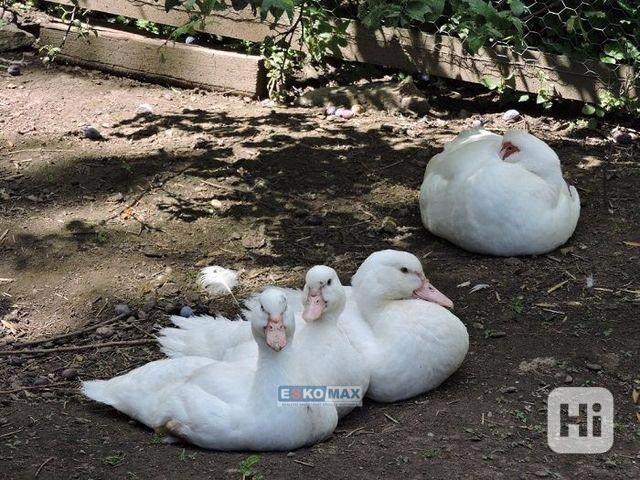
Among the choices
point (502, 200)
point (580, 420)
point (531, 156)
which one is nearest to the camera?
point (580, 420)

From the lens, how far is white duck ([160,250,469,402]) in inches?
182

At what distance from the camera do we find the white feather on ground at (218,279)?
5562mm

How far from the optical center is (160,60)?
846cm

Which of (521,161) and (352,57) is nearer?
(521,161)

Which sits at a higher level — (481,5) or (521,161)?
(481,5)

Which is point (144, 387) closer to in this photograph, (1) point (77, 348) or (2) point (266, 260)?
(1) point (77, 348)

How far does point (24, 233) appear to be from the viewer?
241 inches

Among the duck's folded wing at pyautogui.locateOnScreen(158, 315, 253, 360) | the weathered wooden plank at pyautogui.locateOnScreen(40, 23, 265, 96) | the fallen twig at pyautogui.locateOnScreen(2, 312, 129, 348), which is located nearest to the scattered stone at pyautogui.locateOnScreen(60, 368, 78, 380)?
the fallen twig at pyautogui.locateOnScreen(2, 312, 129, 348)

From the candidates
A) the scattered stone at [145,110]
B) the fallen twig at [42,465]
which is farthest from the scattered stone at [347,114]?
the fallen twig at [42,465]

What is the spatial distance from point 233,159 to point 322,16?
61.6 inches

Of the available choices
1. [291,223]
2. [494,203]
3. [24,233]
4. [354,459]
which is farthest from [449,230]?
[24,233]

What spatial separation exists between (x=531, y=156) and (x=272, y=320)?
261 centimetres

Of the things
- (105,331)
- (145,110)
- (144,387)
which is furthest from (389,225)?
(145,110)

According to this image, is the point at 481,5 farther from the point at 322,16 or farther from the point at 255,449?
the point at 255,449
